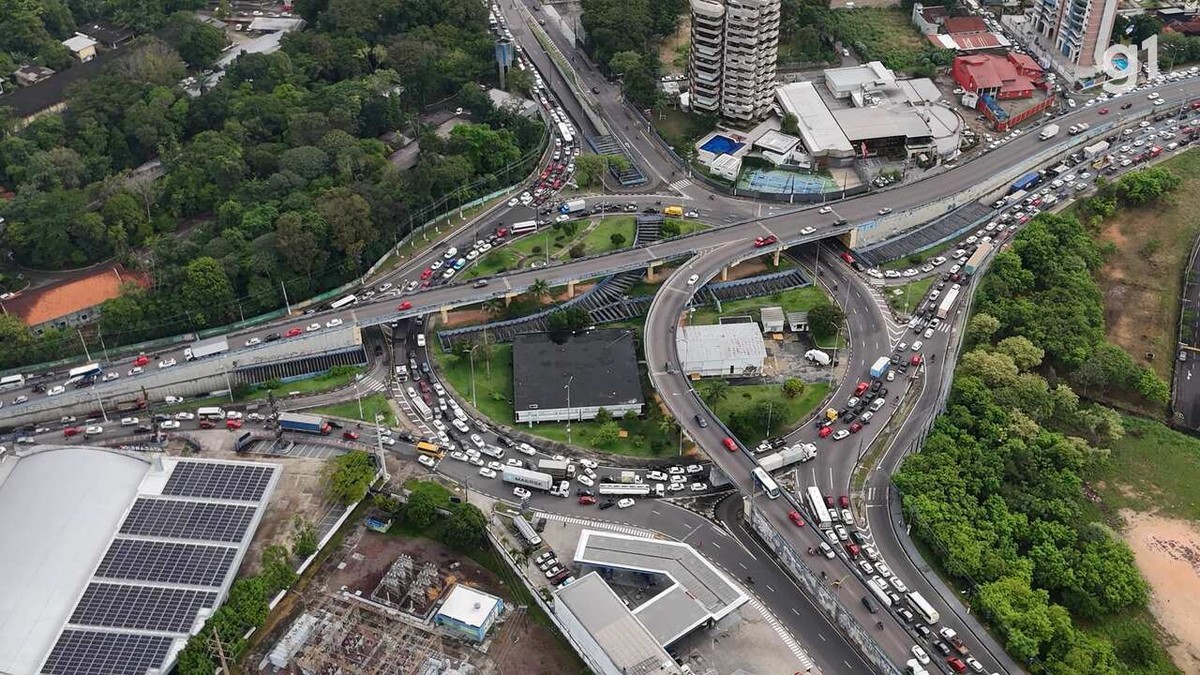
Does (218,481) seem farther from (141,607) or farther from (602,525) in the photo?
(602,525)

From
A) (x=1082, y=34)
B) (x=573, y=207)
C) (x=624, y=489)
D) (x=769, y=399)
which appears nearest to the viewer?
(x=624, y=489)

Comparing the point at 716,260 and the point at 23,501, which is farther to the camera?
the point at 716,260

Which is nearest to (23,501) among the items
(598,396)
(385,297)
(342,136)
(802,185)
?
(385,297)

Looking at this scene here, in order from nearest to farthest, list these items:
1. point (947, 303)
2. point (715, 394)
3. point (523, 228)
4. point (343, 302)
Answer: point (715, 394)
point (343, 302)
point (947, 303)
point (523, 228)

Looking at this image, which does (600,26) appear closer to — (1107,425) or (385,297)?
(385,297)

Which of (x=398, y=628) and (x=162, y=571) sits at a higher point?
(x=162, y=571)

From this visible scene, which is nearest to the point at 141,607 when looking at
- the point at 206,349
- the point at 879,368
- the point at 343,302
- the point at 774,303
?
the point at 206,349

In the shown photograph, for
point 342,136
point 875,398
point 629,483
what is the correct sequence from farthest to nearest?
point 342,136 < point 875,398 < point 629,483
